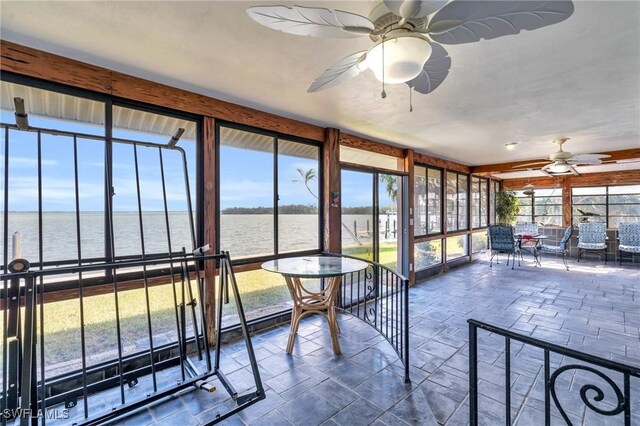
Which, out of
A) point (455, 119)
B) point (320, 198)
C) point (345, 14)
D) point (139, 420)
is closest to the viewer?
point (345, 14)

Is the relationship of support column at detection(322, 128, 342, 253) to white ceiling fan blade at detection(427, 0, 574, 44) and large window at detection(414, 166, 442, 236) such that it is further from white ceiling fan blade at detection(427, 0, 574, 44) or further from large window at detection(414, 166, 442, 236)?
white ceiling fan blade at detection(427, 0, 574, 44)

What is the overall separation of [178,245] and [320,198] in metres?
1.89

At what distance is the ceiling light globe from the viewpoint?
1.38 meters

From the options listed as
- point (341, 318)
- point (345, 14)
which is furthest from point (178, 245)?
point (345, 14)

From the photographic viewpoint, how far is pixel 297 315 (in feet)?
9.74

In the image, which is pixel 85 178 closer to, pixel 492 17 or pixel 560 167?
pixel 492 17

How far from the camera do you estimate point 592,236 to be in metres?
7.89

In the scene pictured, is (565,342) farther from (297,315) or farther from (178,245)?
(178,245)

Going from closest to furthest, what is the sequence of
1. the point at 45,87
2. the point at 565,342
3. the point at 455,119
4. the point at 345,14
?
the point at 345,14, the point at 45,87, the point at 565,342, the point at 455,119

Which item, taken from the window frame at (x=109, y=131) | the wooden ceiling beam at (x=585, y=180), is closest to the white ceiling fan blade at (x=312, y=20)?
the window frame at (x=109, y=131)

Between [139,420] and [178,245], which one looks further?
[178,245]

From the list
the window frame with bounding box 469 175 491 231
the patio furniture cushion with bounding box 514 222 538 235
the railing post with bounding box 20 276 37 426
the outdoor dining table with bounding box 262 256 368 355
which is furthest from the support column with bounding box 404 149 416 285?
the patio furniture cushion with bounding box 514 222 538 235

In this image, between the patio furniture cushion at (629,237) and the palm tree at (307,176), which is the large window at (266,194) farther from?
the patio furniture cushion at (629,237)

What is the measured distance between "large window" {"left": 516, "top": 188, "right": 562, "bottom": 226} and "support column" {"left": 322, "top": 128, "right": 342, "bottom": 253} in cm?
815
